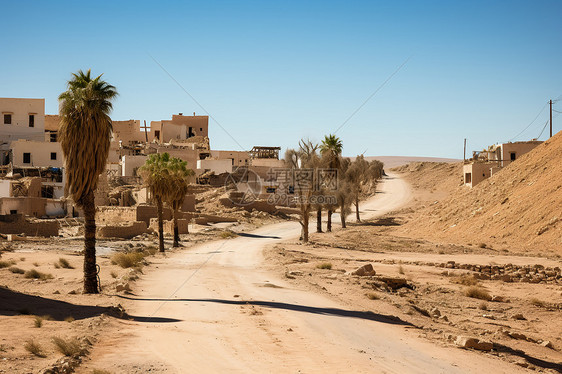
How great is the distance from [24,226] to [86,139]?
25.1 m

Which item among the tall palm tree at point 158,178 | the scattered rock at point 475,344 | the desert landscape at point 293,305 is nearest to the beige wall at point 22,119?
the desert landscape at point 293,305

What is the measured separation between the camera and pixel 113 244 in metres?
36.3

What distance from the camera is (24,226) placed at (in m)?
39.3

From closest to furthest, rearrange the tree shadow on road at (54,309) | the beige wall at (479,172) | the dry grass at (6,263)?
the tree shadow on road at (54,309)
the dry grass at (6,263)
the beige wall at (479,172)

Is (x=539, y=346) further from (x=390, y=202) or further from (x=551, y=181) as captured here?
(x=390, y=202)

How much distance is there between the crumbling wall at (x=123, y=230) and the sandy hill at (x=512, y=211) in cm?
2478

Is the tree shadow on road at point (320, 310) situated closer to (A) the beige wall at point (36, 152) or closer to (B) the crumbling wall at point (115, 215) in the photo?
(B) the crumbling wall at point (115, 215)

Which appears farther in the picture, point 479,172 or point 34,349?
point 479,172

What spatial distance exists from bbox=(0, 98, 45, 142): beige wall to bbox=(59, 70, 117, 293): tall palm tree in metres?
63.2

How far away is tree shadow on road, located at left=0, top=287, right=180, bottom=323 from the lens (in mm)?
14414

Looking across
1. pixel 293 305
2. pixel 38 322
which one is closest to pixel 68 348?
pixel 38 322

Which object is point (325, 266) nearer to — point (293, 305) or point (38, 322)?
point (293, 305)

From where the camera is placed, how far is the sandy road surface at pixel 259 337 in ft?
34.8

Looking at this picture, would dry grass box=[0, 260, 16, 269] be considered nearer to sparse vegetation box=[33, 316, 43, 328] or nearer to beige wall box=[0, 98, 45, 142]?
sparse vegetation box=[33, 316, 43, 328]
